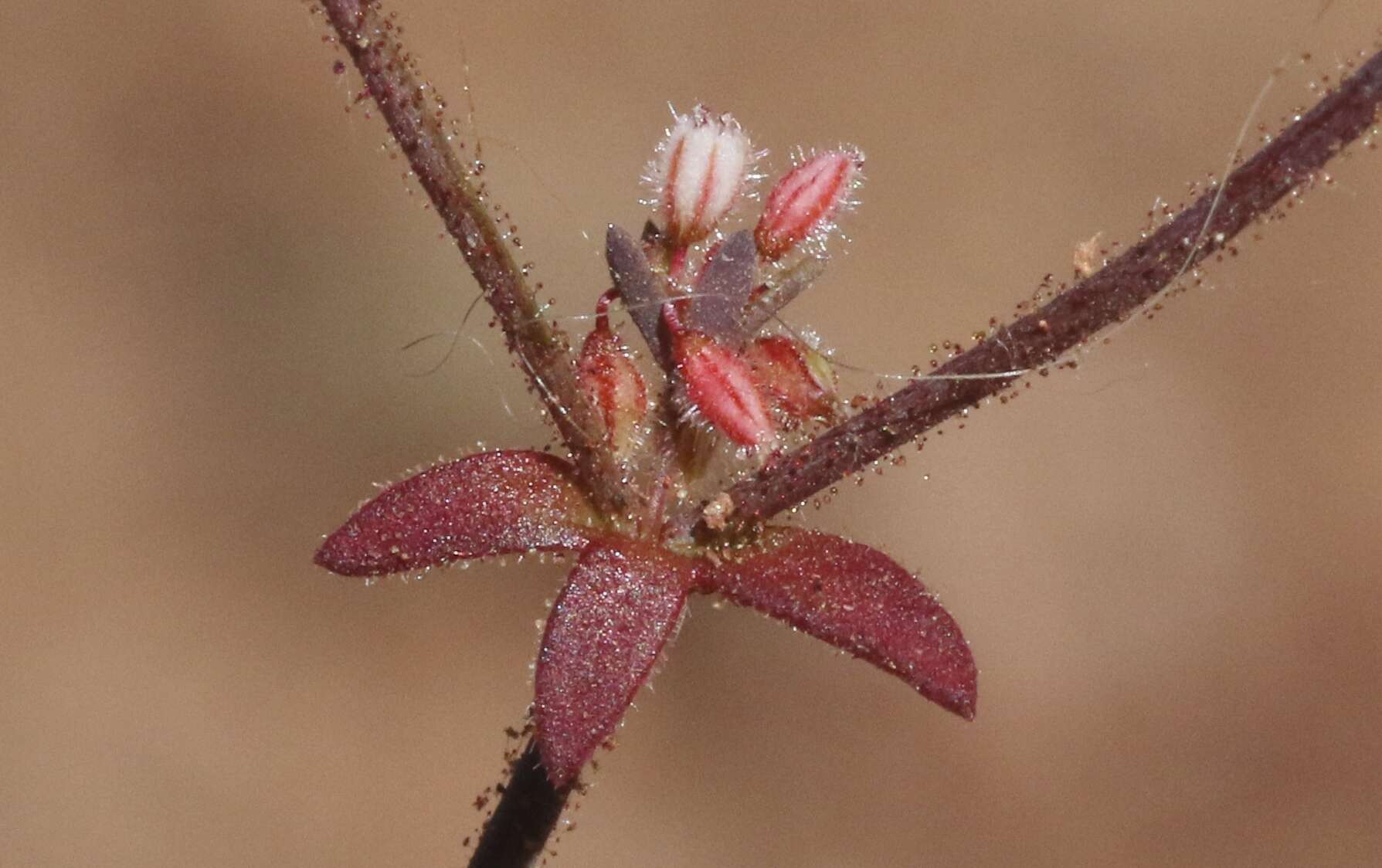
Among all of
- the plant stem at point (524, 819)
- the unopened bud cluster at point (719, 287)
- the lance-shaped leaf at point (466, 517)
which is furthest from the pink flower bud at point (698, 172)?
the plant stem at point (524, 819)

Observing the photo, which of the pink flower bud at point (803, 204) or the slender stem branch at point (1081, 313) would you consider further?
the pink flower bud at point (803, 204)

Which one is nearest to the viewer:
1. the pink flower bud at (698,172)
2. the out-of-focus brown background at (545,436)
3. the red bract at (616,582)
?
the red bract at (616,582)

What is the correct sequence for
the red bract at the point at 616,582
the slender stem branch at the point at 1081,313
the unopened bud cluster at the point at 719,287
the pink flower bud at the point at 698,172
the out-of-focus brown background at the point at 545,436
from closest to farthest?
the slender stem branch at the point at 1081,313
the red bract at the point at 616,582
the unopened bud cluster at the point at 719,287
the pink flower bud at the point at 698,172
the out-of-focus brown background at the point at 545,436

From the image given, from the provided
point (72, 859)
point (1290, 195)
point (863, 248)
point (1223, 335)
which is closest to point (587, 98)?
point (863, 248)

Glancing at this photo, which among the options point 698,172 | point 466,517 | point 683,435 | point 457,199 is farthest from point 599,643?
point 698,172

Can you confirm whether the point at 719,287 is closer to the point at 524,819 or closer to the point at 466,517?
the point at 466,517

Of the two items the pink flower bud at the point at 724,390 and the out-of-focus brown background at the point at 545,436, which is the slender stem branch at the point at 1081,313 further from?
the out-of-focus brown background at the point at 545,436

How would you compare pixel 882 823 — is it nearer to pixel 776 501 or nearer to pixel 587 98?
pixel 587 98

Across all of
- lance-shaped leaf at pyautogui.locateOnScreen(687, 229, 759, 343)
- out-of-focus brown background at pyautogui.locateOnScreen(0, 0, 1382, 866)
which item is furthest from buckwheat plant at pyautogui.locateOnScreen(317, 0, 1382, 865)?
out-of-focus brown background at pyautogui.locateOnScreen(0, 0, 1382, 866)

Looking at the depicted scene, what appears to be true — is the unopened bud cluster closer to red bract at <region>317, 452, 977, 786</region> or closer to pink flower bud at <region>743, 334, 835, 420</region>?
pink flower bud at <region>743, 334, 835, 420</region>
